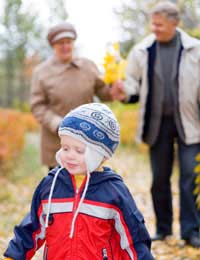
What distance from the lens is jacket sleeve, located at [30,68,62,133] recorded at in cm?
558

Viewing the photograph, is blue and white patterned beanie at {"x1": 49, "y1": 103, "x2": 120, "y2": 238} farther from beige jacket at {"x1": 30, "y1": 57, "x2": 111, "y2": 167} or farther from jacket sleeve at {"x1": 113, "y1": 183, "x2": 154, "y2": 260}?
beige jacket at {"x1": 30, "y1": 57, "x2": 111, "y2": 167}

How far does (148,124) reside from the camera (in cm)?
576

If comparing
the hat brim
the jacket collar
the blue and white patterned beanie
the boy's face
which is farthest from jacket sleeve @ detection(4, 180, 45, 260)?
the jacket collar

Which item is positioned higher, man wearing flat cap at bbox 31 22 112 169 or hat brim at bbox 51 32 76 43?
hat brim at bbox 51 32 76 43

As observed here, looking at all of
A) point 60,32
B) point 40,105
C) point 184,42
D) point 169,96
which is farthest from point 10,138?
point 184,42

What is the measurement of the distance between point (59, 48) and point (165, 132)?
122 cm

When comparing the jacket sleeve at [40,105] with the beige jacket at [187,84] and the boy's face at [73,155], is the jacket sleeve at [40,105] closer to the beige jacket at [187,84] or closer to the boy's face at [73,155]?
the beige jacket at [187,84]

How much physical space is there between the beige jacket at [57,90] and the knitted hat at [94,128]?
97.2 inches

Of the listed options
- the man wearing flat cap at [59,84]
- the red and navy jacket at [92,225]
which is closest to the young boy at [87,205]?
the red and navy jacket at [92,225]

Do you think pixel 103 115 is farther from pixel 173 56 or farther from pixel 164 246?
pixel 164 246

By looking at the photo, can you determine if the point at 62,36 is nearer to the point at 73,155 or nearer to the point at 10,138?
the point at 73,155

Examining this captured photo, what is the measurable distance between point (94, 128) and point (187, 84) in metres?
2.67

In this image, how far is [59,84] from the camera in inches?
223

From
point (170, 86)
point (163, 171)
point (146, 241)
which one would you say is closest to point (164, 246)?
point (163, 171)
